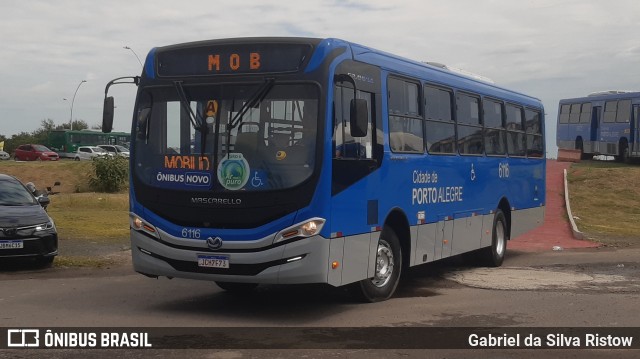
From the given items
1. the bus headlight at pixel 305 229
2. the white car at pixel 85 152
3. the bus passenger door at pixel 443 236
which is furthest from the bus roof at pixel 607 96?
the white car at pixel 85 152

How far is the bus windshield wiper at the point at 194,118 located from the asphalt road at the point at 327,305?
2.16 m

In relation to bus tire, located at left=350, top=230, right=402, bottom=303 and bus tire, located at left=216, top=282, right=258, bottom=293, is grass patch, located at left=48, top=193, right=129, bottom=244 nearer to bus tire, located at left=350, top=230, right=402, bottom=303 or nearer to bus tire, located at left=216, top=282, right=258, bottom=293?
bus tire, located at left=216, top=282, right=258, bottom=293

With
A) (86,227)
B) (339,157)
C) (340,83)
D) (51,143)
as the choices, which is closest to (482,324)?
(339,157)

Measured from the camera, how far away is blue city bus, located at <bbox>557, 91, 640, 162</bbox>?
40906 mm

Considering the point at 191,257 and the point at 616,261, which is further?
the point at 616,261

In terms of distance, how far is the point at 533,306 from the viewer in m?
11.2

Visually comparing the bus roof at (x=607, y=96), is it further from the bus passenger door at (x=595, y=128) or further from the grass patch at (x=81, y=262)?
the grass patch at (x=81, y=262)

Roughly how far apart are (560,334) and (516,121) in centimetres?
906

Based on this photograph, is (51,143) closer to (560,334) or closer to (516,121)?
(516,121)

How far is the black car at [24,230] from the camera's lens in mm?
14539

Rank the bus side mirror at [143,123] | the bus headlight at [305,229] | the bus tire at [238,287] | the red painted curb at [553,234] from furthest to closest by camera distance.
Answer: the red painted curb at [553,234] → the bus tire at [238,287] → the bus side mirror at [143,123] → the bus headlight at [305,229]

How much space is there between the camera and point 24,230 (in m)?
14.7

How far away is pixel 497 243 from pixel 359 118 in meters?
7.43

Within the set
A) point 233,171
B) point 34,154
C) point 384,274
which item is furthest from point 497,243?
point 34,154
